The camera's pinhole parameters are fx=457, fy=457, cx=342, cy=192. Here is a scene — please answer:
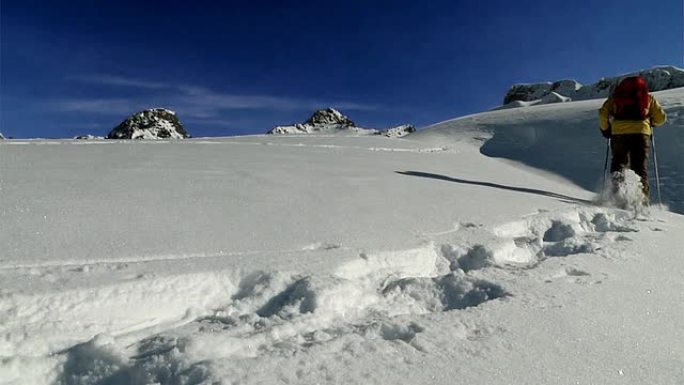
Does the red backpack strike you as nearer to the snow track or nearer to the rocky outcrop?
the snow track

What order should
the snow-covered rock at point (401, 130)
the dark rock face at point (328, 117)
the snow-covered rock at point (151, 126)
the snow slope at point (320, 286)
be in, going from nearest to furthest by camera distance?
the snow slope at point (320, 286)
the snow-covered rock at point (401, 130)
the dark rock face at point (328, 117)
the snow-covered rock at point (151, 126)

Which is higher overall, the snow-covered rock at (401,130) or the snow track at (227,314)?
the snow-covered rock at (401,130)

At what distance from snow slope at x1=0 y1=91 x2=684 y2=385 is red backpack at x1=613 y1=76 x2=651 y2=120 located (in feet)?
5.58

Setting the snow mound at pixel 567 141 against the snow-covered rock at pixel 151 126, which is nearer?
the snow mound at pixel 567 141

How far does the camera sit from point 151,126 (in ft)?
286

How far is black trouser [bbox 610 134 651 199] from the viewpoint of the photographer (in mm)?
5484

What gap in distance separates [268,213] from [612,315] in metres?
2.19

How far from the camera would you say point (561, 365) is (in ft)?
5.12

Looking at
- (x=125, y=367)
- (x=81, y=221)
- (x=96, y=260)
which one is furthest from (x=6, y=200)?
(x=125, y=367)

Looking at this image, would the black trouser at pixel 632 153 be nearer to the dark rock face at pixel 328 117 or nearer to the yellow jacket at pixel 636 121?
the yellow jacket at pixel 636 121

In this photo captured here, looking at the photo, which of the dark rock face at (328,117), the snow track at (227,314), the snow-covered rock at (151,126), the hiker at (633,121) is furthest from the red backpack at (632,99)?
the snow-covered rock at (151,126)

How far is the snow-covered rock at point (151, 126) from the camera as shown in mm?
77438

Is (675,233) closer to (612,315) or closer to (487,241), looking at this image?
(487,241)

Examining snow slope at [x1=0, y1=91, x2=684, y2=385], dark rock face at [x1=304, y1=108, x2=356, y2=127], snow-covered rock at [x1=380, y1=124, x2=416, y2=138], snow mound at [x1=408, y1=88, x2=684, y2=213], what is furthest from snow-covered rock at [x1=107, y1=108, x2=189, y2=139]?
snow slope at [x1=0, y1=91, x2=684, y2=385]
